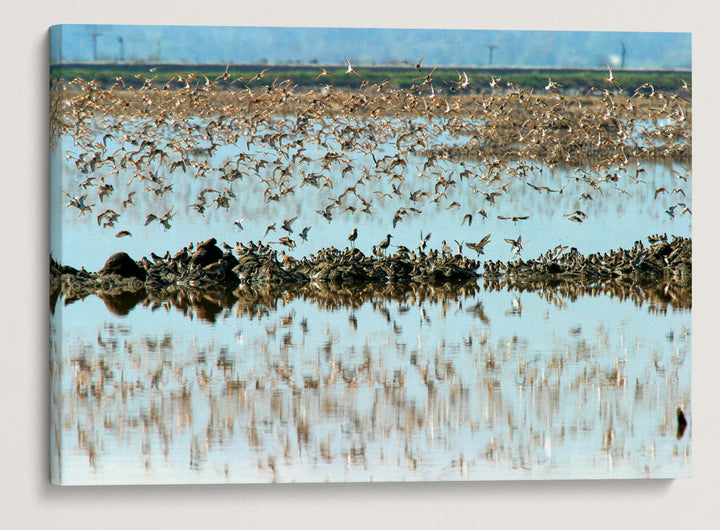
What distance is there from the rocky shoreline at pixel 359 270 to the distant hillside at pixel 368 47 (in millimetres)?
725

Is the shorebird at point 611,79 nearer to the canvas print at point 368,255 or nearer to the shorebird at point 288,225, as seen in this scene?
the canvas print at point 368,255

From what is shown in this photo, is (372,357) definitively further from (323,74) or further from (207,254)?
(323,74)

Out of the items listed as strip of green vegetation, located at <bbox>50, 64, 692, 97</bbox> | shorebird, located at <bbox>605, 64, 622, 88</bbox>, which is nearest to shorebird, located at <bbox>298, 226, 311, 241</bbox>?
strip of green vegetation, located at <bbox>50, 64, 692, 97</bbox>

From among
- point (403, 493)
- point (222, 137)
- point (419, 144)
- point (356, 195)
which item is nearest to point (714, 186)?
point (419, 144)

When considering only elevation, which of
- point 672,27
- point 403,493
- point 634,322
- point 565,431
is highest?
point 672,27

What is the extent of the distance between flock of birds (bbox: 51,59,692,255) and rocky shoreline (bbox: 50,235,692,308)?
81mm

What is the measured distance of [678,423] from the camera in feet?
10.7

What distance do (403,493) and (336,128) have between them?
1446mm

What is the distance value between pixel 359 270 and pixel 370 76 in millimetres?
756

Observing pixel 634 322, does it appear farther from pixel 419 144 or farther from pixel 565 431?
pixel 419 144

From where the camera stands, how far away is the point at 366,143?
3.28 meters

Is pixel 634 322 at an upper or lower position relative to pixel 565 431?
upper

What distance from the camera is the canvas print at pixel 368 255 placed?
3.15 meters

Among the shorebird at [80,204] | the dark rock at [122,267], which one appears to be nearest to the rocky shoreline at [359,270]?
the dark rock at [122,267]
